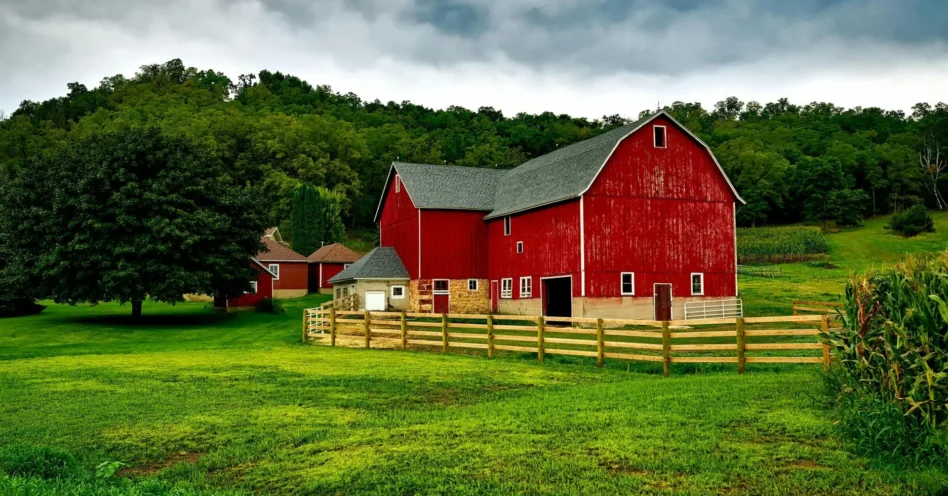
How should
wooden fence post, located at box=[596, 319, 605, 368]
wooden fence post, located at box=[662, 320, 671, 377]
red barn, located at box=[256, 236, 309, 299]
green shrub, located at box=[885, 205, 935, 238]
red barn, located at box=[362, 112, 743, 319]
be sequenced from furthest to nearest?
green shrub, located at box=[885, 205, 935, 238] → red barn, located at box=[256, 236, 309, 299] → red barn, located at box=[362, 112, 743, 319] → wooden fence post, located at box=[596, 319, 605, 368] → wooden fence post, located at box=[662, 320, 671, 377]

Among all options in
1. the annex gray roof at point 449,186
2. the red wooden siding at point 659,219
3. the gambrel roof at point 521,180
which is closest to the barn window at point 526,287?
the gambrel roof at point 521,180

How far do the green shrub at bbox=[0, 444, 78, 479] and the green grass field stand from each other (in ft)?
0.12

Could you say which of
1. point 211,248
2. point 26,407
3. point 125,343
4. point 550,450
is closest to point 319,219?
point 211,248

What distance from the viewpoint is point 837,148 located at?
99.8m

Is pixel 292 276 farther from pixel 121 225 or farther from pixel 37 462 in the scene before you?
pixel 37 462

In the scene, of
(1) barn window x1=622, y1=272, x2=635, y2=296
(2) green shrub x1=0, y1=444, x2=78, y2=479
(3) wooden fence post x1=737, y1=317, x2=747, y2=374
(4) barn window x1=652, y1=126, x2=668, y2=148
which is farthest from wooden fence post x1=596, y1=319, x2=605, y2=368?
(4) barn window x1=652, y1=126, x2=668, y2=148

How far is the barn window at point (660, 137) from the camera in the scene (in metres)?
33.9

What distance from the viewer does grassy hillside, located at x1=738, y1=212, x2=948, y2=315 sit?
128ft

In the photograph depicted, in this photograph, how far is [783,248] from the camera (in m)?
67.7

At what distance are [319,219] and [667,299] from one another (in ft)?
160

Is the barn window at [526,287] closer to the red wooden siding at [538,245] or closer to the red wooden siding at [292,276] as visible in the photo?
the red wooden siding at [538,245]

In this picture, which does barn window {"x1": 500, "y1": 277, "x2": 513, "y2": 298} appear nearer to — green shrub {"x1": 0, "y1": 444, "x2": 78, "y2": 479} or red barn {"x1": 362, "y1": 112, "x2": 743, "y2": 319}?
red barn {"x1": 362, "y1": 112, "x2": 743, "y2": 319}

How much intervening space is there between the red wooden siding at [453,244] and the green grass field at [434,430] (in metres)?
20.9

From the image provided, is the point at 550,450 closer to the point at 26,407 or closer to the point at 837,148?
the point at 26,407
